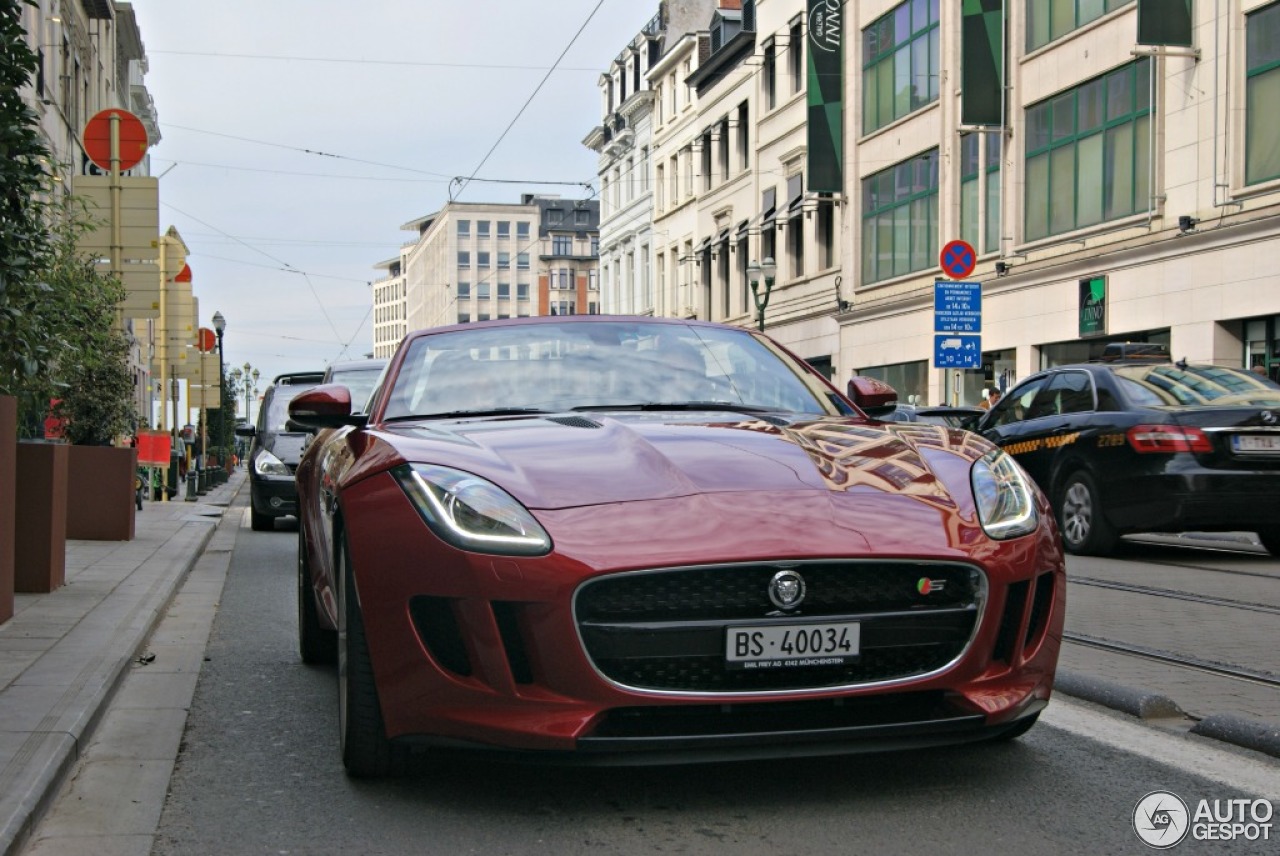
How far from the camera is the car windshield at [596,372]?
17.2ft

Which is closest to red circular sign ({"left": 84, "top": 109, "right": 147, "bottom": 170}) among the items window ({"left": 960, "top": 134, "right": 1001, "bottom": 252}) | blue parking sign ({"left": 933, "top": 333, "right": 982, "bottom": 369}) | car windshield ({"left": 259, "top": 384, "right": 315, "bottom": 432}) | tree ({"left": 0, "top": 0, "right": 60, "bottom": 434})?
car windshield ({"left": 259, "top": 384, "right": 315, "bottom": 432})

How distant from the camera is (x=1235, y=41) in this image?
894 inches

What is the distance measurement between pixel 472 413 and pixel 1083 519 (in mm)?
8261

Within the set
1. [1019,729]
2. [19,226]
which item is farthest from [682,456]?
[19,226]

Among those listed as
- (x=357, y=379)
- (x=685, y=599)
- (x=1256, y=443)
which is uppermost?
(x=357, y=379)

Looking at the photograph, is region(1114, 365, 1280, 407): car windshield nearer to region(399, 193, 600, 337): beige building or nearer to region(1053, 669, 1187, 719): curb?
region(1053, 669, 1187, 719): curb

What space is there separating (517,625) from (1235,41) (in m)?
21.9

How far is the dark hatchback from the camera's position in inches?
442

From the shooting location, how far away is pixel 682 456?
427cm

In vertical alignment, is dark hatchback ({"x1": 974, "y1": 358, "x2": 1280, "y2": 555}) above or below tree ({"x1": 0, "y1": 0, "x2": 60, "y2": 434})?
below

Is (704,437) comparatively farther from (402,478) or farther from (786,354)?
(786,354)

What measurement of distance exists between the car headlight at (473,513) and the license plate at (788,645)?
52cm

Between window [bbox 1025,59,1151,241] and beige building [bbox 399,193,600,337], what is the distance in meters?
98.1

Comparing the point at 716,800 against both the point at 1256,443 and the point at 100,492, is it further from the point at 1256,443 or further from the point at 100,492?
the point at 100,492
